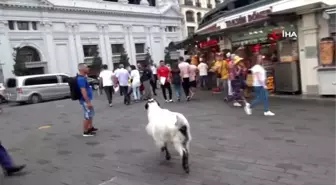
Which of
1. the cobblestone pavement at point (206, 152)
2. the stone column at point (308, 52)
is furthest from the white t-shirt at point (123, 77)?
the stone column at point (308, 52)

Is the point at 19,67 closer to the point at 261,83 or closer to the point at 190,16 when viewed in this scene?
the point at 261,83

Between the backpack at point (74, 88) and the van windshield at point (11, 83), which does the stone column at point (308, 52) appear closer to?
the backpack at point (74, 88)

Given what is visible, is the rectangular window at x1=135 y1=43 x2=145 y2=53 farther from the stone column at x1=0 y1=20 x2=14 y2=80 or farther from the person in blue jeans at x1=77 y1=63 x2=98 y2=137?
the person in blue jeans at x1=77 y1=63 x2=98 y2=137

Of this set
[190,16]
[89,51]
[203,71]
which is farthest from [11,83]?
[190,16]

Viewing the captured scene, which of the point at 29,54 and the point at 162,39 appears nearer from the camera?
the point at 29,54

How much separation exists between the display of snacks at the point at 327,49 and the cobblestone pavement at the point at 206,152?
1.76 metres

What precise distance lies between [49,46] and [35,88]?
14.4 m

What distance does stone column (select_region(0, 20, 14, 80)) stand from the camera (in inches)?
1164

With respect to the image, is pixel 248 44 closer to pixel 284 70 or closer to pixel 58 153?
pixel 284 70

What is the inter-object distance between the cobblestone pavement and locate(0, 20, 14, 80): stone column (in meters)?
23.2

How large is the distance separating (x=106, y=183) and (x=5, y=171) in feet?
6.13

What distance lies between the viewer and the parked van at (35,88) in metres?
19.6

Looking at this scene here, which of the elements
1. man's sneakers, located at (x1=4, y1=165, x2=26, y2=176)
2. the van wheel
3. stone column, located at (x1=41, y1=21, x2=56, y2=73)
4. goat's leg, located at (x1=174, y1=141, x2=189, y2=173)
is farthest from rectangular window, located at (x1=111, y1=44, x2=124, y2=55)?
goat's leg, located at (x1=174, y1=141, x2=189, y2=173)

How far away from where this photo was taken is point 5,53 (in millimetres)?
29766
